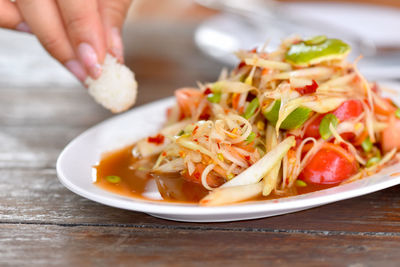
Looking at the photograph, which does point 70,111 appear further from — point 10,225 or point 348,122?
point 348,122

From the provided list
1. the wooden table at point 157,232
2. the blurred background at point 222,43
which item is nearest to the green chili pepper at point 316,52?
the wooden table at point 157,232

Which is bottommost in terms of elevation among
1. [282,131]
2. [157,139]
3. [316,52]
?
[157,139]

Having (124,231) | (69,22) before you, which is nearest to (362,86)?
(124,231)

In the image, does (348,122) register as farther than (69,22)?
No

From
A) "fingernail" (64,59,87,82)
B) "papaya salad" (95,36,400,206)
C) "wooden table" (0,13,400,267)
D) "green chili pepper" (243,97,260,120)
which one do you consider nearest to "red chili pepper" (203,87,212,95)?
"papaya salad" (95,36,400,206)

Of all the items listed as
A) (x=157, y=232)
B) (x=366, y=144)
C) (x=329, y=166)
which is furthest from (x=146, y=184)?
(x=366, y=144)

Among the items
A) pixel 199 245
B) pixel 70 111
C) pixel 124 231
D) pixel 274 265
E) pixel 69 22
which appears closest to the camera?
pixel 274 265

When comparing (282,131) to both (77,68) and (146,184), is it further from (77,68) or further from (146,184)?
(77,68)
